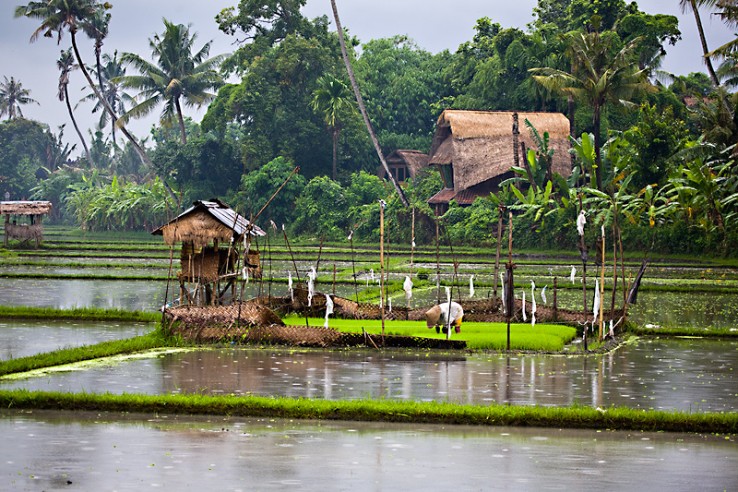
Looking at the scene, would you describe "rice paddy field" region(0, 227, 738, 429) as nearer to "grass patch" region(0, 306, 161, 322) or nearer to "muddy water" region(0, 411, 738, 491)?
"grass patch" region(0, 306, 161, 322)

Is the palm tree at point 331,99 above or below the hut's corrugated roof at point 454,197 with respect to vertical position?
above

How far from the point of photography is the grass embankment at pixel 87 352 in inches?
455

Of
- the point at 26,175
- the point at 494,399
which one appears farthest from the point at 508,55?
the point at 26,175

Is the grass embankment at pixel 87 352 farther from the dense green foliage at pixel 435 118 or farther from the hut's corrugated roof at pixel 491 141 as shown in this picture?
the hut's corrugated roof at pixel 491 141

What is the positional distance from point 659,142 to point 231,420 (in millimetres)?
24854

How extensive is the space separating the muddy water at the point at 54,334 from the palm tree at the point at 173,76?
1271 inches

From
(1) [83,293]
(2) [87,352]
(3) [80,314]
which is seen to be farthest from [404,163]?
(2) [87,352]

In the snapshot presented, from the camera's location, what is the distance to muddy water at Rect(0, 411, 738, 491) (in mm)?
7012

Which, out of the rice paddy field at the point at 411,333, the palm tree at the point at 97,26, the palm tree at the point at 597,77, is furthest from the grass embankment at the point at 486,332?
the palm tree at the point at 97,26

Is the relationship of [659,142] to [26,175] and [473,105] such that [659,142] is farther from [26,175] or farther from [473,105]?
[26,175]

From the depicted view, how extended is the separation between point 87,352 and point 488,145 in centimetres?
2705

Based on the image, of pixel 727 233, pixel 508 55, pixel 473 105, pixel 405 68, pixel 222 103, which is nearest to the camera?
pixel 727 233

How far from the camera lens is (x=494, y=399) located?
10188mm

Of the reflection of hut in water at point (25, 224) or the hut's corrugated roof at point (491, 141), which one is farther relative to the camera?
the hut's corrugated roof at point (491, 141)
